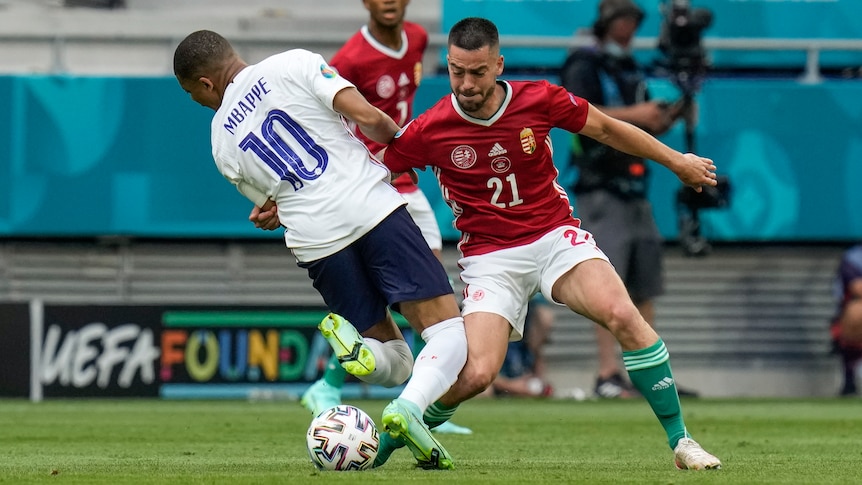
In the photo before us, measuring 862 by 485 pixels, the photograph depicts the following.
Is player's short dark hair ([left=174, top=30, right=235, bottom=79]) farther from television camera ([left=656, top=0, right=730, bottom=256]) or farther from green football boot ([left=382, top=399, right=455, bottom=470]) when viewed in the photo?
television camera ([left=656, top=0, right=730, bottom=256])

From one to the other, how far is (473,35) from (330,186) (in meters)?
0.85

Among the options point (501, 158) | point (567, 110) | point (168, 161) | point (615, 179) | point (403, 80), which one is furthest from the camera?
point (168, 161)

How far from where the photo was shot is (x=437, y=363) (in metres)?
5.91

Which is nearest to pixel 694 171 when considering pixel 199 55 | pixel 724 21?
pixel 199 55

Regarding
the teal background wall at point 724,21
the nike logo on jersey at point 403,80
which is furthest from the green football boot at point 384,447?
the teal background wall at point 724,21

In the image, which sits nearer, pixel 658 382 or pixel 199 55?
pixel 658 382

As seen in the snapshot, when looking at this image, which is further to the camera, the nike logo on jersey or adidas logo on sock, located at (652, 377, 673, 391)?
the nike logo on jersey

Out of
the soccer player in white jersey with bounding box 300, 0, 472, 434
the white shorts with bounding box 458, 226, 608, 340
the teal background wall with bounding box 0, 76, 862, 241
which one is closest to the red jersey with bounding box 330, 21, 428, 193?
the soccer player in white jersey with bounding box 300, 0, 472, 434

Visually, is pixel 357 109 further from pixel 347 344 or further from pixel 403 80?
pixel 403 80

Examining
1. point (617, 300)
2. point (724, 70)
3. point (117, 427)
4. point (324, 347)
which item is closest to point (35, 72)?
point (324, 347)

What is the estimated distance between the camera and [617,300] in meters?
6.13

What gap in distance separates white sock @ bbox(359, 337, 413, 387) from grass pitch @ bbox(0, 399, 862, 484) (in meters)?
0.36

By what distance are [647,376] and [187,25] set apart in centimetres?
937

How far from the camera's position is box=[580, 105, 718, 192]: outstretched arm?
20.1ft
